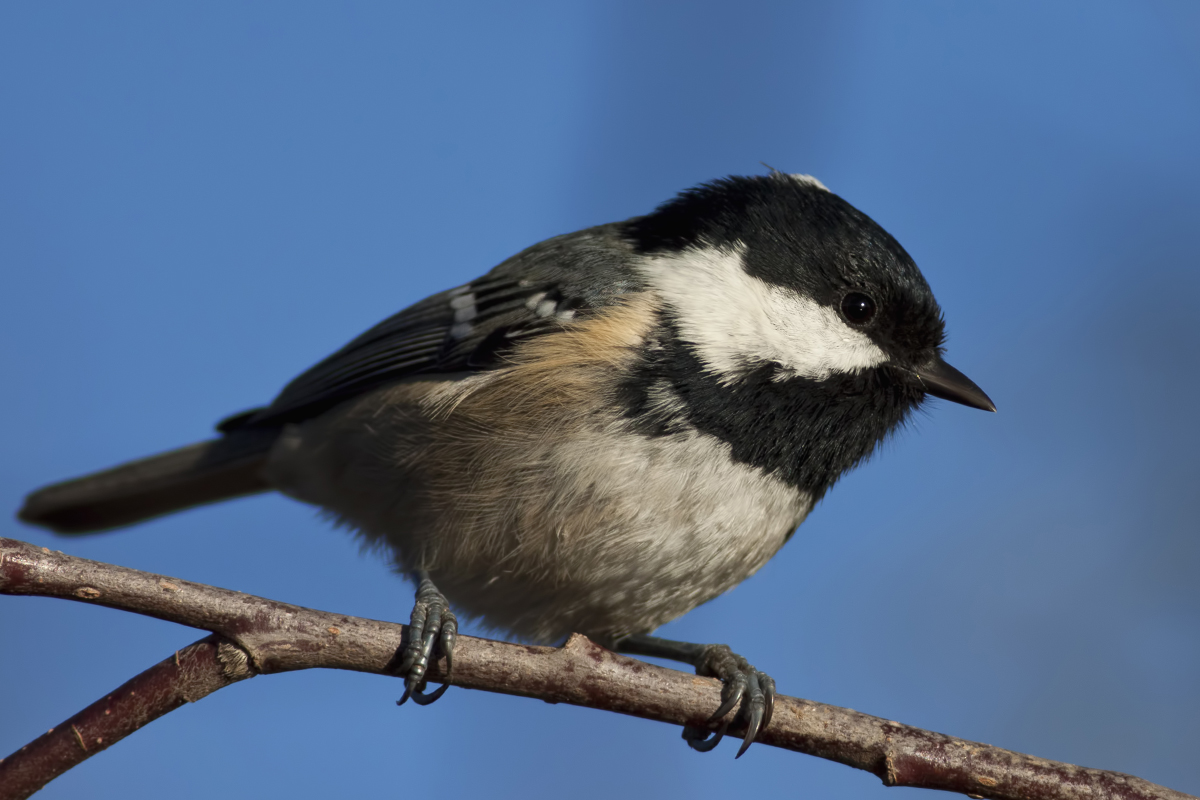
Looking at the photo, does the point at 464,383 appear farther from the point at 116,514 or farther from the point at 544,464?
the point at 116,514

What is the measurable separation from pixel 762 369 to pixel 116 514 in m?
2.30

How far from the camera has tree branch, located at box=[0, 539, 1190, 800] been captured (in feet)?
4.96

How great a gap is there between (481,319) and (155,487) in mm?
1419

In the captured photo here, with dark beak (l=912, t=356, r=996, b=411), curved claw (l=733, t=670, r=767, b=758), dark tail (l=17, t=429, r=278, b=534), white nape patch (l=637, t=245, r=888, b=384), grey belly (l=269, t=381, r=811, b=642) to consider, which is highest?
dark tail (l=17, t=429, r=278, b=534)

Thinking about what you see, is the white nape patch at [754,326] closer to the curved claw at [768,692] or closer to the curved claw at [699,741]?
the curved claw at [768,692]

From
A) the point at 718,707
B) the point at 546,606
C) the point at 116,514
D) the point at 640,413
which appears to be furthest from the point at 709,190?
the point at 116,514

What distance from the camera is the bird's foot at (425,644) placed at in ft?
6.42

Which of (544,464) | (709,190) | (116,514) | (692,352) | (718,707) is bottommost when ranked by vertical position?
(718,707)

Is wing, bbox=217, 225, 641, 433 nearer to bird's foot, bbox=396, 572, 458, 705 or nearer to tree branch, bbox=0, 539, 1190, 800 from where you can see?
bird's foot, bbox=396, 572, 458, 705

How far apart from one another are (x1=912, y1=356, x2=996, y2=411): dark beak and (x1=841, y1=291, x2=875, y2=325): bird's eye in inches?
7.0

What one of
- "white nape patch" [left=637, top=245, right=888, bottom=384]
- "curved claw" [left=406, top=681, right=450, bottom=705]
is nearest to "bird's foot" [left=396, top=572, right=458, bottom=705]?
"curved claw" [left=406, top=681, right=450, bottom=705]

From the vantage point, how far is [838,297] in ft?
7.94

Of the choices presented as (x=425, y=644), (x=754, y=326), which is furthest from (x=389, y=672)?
(x=754, y=326)

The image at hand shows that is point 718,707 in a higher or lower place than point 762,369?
lower
